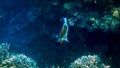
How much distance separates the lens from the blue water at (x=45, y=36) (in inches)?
290

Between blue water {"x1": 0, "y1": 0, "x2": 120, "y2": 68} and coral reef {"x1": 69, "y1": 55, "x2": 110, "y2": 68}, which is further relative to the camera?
blue water {"x1": 0, "y1": 0, "x2": 120, "y2": 68}

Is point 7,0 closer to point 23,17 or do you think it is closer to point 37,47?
point 23,17

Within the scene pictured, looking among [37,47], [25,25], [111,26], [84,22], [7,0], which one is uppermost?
[7,0]

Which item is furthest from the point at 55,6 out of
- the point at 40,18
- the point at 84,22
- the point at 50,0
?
the point at 84,22

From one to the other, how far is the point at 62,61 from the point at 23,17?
4.10 m

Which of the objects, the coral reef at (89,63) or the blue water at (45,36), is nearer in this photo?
the coral reef at (89,63)

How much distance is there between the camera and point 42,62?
938 centimetres

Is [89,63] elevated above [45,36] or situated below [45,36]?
below

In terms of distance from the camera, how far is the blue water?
736 centimetres

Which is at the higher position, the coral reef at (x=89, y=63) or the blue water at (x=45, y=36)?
the blue water at (x=45, y=36)

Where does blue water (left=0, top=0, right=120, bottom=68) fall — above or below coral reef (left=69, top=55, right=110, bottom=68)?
above

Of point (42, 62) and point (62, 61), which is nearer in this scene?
point (62, 61)

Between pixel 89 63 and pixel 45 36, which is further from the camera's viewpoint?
pixel 45 36

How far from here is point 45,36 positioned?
941 centimetres
